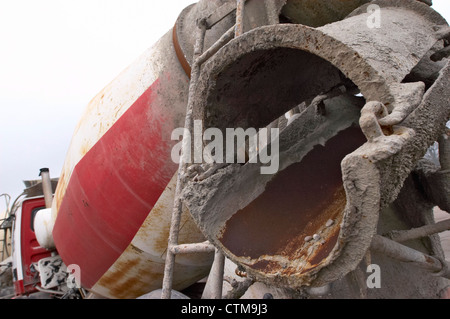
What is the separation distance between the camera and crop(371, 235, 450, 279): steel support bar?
4.60 feet

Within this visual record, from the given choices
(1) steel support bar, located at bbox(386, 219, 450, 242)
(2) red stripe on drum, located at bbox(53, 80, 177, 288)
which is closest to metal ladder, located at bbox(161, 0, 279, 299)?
(2) red stripe on drum, located at bbox(53, 80, 177, 288)

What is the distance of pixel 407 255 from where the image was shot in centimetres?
154

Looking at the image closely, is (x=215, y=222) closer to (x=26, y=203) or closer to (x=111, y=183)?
(x=111, y=183)

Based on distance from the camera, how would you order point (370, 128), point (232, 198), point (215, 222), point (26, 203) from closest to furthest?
point (370, 128) < point (215, 222) < point (232, 198) < point (26, 203)

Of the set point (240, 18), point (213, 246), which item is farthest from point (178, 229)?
point (240, 18)

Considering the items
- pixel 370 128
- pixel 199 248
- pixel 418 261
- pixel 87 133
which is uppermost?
pixel 87 133

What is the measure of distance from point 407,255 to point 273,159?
761mm

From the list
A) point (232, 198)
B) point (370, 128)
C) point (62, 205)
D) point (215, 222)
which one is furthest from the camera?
point (62, 205)

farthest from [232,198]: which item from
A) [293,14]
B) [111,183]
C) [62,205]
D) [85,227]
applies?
[62,205]

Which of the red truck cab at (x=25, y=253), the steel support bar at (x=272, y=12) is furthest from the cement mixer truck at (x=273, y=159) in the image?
the red truck cab at (x=25, y=253)

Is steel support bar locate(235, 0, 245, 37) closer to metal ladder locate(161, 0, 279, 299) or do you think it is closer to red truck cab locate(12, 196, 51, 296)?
metal ladder locate(161, 0, 279, 299)

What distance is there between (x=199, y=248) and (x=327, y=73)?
111 centimetres

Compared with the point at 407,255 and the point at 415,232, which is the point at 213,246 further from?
the point at 415,232

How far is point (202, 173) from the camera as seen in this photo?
1.69m
